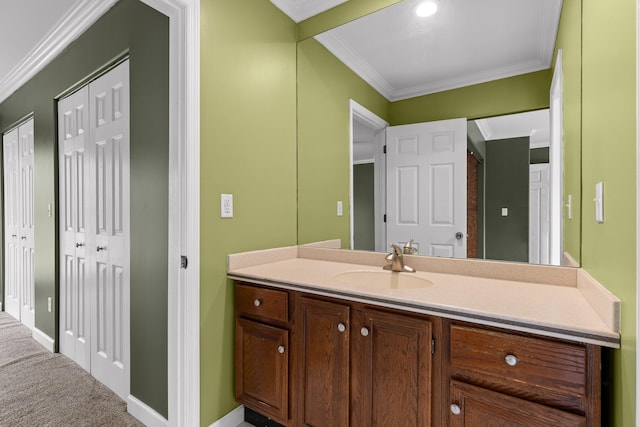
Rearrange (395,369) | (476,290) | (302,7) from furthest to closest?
(302,7) < (476,290) < (395,369)

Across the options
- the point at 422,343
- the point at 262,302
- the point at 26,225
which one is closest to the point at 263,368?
the point at 262,302

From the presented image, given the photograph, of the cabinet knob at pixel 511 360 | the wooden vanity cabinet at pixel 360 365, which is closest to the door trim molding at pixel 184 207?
the wooden vanity cabinet at pixel 360 365

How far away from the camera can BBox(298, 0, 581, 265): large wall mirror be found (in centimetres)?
139

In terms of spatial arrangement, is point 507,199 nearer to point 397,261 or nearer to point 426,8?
point 397,261

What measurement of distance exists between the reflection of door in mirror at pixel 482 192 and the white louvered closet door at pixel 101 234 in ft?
4.82

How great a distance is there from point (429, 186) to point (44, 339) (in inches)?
130

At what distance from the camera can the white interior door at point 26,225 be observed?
2951 mm

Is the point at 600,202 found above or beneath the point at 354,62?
beneath

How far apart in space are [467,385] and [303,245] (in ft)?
4.34

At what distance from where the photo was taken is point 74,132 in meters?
2.31

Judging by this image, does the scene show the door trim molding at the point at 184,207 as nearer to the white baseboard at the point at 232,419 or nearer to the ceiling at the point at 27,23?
the white baseboard at the point at 232,419

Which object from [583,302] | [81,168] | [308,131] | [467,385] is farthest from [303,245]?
[81,168]

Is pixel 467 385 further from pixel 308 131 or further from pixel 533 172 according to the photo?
pixel 308 131

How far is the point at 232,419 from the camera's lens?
1.64 m
